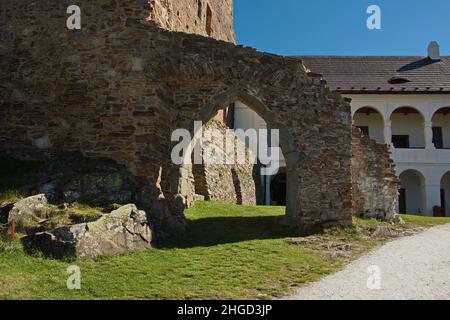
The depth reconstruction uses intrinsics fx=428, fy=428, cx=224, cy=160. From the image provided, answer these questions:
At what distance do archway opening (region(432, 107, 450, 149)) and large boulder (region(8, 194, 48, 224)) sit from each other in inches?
934

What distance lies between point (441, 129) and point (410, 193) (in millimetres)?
4467

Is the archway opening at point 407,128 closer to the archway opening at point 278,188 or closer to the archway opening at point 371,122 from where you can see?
the archway opening at point 371,122

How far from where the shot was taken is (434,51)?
1070 inches

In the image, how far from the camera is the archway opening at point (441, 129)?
2557 centimetres

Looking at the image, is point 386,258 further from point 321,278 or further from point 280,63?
point 280,63

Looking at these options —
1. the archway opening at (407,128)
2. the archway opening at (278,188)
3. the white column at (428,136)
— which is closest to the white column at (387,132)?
the archway opening at (407,128)

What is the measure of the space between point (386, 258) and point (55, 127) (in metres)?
8.02

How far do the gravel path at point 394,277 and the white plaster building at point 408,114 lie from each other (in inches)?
547

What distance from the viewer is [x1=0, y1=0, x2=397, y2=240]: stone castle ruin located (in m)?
10.1

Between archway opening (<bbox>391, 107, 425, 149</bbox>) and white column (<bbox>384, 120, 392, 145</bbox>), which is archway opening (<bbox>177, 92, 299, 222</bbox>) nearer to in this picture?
white column (<bbox>384, 120, 392, 145</bbox>)

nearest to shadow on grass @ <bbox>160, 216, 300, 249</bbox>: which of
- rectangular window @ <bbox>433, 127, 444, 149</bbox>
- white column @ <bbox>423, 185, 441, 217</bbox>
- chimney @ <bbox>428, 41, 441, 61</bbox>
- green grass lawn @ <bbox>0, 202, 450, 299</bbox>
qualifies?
green grass lawn @ <bbox>0, 202, 450, 299</bbox>

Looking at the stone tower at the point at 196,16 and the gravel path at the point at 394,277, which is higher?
the stone tower at the point at 196,16

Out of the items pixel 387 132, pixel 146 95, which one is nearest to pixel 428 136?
pixel 387 132
